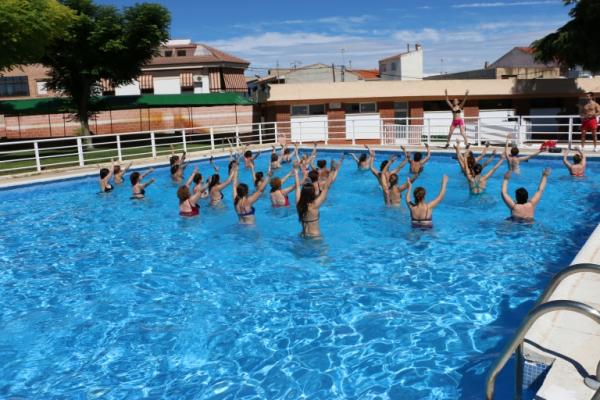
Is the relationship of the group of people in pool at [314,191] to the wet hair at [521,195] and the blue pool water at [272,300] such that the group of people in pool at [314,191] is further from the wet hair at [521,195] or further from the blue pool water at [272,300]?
the blue pool water at [272,300]

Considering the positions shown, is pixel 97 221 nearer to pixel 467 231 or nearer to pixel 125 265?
pixel 125 265

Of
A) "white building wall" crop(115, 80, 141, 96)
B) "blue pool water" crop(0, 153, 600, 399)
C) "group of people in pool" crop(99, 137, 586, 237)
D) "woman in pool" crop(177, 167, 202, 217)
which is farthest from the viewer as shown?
"white building wall" crop(115, 80, 141, 96)

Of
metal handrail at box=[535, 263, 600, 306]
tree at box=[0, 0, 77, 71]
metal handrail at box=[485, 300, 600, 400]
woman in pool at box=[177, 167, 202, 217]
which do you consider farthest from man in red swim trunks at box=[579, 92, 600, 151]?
tree at box=[0, 0, 77, 71]

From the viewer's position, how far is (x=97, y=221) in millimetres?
11961

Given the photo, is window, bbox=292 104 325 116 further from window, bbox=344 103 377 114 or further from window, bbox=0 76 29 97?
window, bbox=0 76 29 97

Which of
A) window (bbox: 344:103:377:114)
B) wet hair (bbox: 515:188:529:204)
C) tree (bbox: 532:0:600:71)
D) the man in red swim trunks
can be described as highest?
tree (bbox: 532:0:600:71)

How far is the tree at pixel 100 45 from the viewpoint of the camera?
25.5 m

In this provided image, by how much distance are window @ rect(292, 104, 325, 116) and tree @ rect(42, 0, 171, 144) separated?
813 centimetres

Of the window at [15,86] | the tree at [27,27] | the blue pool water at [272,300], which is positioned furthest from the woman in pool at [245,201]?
the window at [15,86]

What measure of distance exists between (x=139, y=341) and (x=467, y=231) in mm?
6435

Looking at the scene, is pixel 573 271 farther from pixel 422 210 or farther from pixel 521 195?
pixel 521 195

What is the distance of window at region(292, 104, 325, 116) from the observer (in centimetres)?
2961

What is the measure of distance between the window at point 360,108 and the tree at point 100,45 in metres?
10.8

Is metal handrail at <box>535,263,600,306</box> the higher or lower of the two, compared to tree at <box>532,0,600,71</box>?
lower
